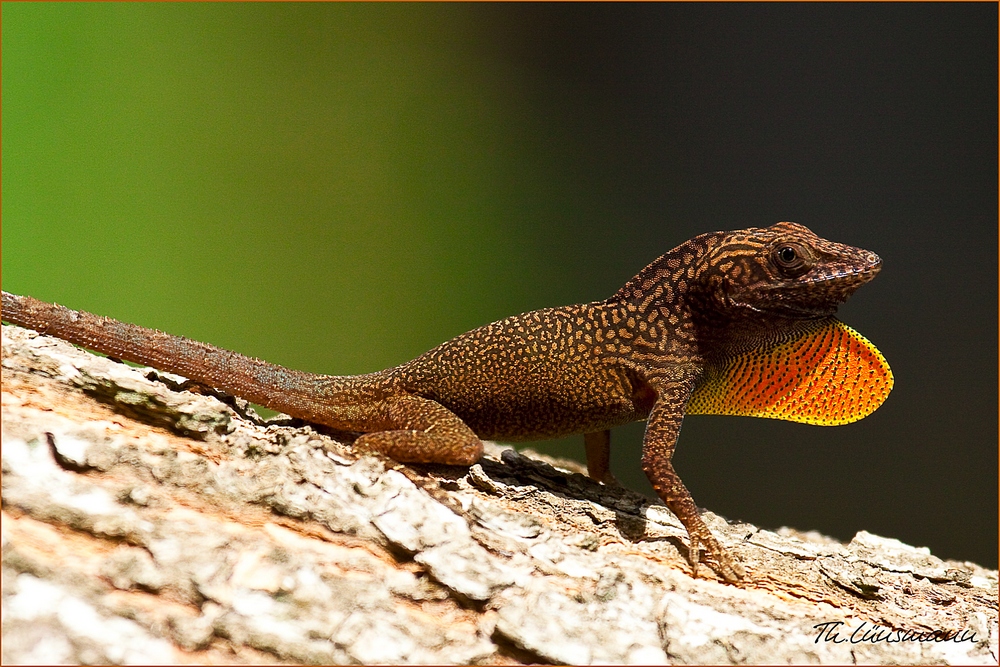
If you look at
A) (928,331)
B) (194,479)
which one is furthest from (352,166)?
(928,331)

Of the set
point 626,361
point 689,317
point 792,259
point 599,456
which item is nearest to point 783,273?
point 792,259

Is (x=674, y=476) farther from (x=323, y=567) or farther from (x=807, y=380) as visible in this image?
(x=323, y=567)

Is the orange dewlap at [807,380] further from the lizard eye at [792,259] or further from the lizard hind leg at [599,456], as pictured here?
the lizard hind leg at [599,456]

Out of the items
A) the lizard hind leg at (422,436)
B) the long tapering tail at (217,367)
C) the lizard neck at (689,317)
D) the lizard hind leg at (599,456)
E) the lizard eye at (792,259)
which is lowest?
the lizard hind leg at (599,456)

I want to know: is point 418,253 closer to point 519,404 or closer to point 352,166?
point 352,166

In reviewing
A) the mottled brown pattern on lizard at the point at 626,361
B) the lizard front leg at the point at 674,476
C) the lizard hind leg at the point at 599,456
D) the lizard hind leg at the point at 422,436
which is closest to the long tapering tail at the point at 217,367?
the mottled brown pattern on lizard at the point at 626,361

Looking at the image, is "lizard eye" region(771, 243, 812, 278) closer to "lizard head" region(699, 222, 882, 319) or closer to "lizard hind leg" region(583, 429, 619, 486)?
"lizard head" region(699, 222, 882, 319)
